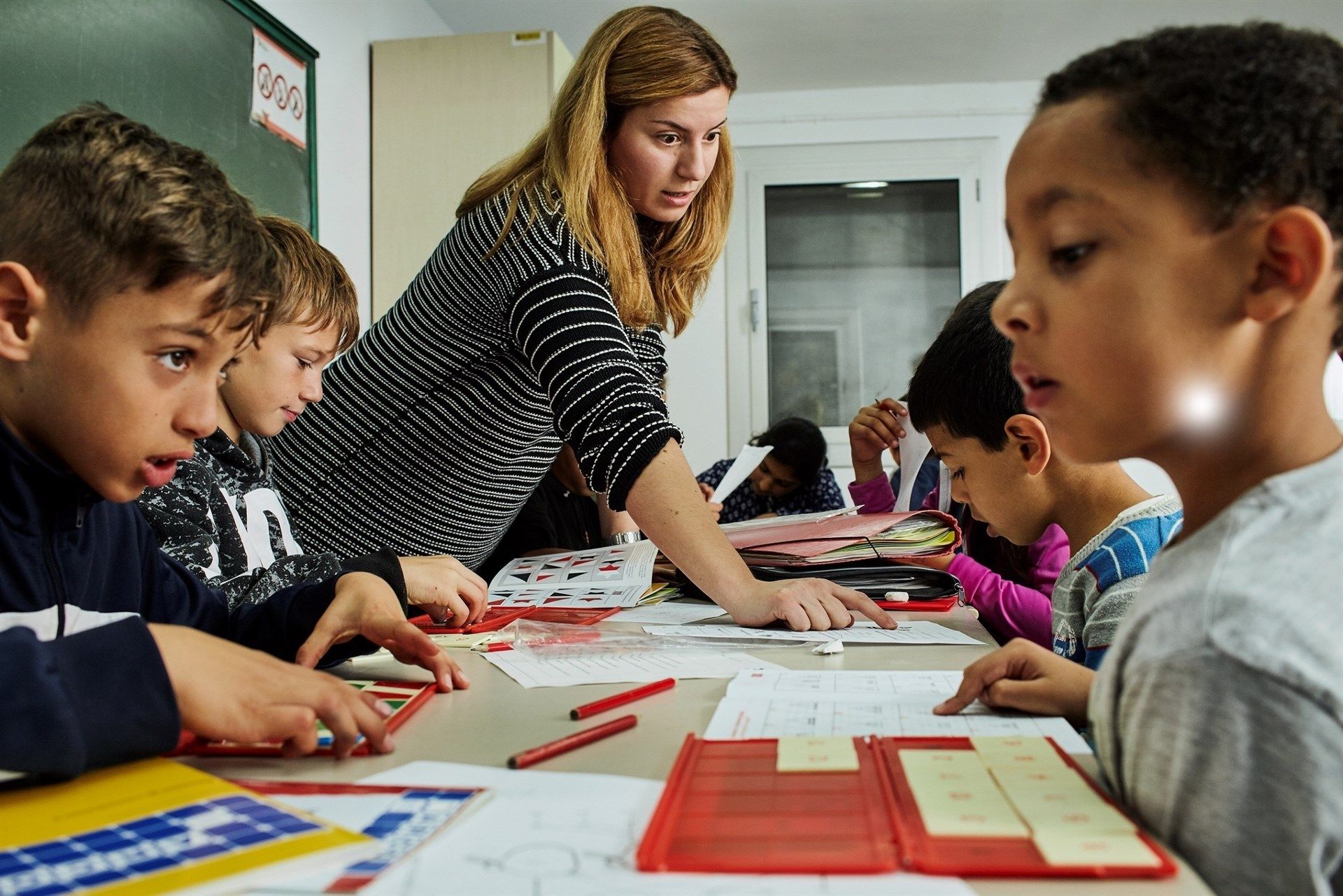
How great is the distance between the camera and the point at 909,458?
1.73m

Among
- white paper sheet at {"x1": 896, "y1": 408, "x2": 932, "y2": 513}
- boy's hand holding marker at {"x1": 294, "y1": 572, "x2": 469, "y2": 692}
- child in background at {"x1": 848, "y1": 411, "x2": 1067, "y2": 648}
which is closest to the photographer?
boy's hand holding marker at {"x1": 294, "y1": 572, "x2": 469, "y2": 692}

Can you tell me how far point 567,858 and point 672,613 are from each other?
83 centimetres

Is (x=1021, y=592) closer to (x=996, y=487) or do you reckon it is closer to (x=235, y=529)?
(x=996, y=487)

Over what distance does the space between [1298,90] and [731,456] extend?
3.99 meters

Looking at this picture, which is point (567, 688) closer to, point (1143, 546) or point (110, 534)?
point (110, 534)

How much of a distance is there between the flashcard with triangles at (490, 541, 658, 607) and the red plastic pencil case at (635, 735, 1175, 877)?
30.1 inches

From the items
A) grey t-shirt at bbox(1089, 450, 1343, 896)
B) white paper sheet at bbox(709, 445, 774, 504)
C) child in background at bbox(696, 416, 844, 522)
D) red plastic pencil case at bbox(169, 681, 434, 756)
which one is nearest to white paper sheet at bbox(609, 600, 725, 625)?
white paper sheet at bbox(709, 445, 774, 504)

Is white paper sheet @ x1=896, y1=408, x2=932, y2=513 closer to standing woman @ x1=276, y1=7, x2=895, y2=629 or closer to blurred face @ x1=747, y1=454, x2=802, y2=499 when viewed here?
standing woman @ x1=276, y1=7, x2=895, y2=629

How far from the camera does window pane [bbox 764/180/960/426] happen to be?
454 cm

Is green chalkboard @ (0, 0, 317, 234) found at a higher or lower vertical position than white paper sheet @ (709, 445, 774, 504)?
higher

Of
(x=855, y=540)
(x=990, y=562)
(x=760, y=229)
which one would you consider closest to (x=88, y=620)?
(x=855, y=540)

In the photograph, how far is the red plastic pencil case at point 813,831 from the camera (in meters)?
0.44

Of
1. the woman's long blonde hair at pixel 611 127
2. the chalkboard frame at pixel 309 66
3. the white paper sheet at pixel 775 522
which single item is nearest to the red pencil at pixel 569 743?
the woman's long blonde hair at pixel 611 127

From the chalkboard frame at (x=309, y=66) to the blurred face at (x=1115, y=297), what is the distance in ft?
8.00
